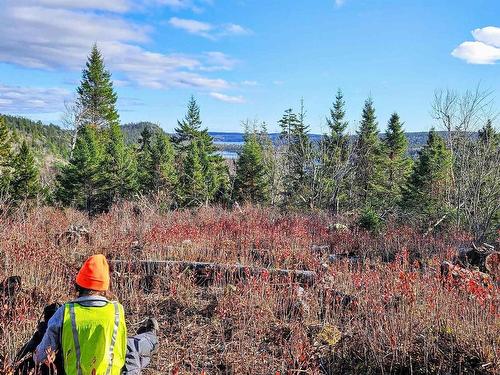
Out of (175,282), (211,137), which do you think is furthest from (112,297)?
(211,137)

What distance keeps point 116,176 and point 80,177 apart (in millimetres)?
2837

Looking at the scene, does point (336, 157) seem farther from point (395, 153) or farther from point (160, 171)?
point (160, 171)

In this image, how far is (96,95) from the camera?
115 ft

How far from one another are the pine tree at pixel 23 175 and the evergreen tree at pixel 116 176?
166 inches

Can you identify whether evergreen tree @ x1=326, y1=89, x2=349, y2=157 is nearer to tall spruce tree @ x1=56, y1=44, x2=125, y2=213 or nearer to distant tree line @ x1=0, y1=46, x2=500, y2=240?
distant tree line @ x1=0, y1=46, x2=500, y2=240

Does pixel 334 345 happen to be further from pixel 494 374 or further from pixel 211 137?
pixel 211 137

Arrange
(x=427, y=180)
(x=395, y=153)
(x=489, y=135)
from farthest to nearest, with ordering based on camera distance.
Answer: (x=395, y=153)
(x=427, y=180)
(x=489, y=135)

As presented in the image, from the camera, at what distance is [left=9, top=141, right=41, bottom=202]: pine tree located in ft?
73.2

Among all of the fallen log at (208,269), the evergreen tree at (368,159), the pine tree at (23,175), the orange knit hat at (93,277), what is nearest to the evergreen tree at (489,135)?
the fallen log at (208,269)

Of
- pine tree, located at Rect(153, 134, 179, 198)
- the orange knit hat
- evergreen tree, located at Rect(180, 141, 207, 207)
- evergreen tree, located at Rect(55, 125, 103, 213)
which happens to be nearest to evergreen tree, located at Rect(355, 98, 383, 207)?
evergreen tree, located at Rect(180, 141, 207, 207)

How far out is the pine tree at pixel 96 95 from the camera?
34.7 metres

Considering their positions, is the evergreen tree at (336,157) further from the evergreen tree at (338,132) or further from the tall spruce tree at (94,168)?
the tall spruce tree at (94,168)

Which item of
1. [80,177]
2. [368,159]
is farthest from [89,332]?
[368,159]

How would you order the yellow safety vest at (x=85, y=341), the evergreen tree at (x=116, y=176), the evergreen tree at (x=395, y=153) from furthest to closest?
the evergreen tree at (x=395, y=153) < the evergreen tree at (x=116, y=176) < the yellow safety vest at (x=85, y=341)
